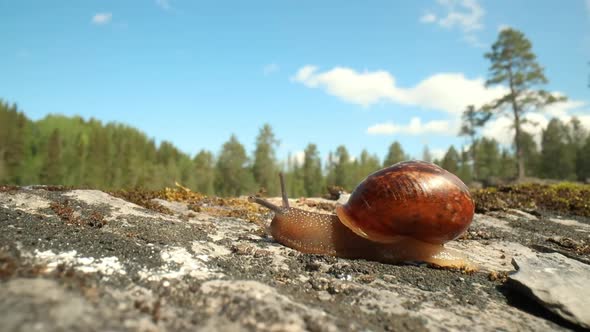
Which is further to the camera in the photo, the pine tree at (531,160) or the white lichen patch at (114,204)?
the pine tree at (531,160)

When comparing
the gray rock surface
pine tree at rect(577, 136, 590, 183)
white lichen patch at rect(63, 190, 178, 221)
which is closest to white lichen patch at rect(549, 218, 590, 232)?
the gray rock surface

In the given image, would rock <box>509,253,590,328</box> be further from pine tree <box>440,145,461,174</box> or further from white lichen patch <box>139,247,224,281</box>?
pine tree <box>440,145,461,174</box>

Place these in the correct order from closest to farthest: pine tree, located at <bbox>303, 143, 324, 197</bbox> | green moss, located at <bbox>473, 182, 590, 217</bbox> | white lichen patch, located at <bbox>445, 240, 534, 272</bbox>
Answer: white lichen patch, located at <bbox>445, 240, 534, 272</bbox> < green moss, located at <bbox>473, 182, 590, 217</bbox> < pine tree, located at <bbox>303, 143, 324, 197</bbox>

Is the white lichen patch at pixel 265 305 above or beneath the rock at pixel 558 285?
above

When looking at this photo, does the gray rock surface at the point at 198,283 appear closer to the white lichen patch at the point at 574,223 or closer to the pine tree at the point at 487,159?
the white lichen patch at the point at 574,223

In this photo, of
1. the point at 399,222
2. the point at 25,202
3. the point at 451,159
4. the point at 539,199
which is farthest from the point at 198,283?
the point at 451,159

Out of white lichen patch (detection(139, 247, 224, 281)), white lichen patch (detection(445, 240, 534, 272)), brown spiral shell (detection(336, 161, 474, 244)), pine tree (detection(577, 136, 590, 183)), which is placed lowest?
white lichen patch (detection(445, 240, 534, 272))

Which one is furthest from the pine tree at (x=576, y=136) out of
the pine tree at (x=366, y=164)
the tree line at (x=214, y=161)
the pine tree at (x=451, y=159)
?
the pine tree at (x=366, y=164)
